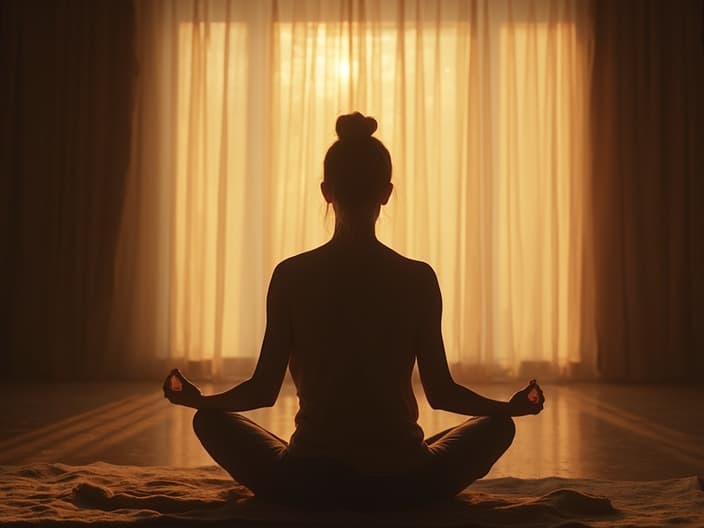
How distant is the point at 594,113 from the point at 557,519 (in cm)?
368

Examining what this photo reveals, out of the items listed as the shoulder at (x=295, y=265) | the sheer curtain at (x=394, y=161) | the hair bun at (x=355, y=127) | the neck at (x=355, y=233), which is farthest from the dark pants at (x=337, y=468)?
the sheer curtain at (x=394, y=161)

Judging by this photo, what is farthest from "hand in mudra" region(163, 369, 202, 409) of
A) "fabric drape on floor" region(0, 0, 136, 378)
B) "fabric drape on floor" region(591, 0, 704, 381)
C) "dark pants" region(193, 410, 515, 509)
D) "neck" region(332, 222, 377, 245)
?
"fabric drape on floor" region(591, 0, 704, 381)

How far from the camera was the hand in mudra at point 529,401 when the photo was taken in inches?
75.3

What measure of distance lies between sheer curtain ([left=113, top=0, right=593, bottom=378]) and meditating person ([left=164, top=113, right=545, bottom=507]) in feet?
10.9

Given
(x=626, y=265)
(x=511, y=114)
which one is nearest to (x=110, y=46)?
(x=511, y=114)

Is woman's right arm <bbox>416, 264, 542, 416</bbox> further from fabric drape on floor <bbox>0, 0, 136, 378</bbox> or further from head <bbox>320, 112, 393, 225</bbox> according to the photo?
fabric drape on floor <bbox>0, 0, 136, 378</bbox>

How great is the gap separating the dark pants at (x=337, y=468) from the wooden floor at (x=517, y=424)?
75 centimetres

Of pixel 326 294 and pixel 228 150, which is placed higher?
pixel 228 150

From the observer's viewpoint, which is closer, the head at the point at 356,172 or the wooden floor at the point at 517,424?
the head at the point at 356,172

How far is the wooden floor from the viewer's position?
9.91ft

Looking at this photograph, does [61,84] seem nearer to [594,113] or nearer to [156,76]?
[156,76]

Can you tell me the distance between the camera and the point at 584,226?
213 inches

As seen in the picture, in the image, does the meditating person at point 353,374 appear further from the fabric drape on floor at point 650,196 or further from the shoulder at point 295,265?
the fabric drape on floor at point 650,196

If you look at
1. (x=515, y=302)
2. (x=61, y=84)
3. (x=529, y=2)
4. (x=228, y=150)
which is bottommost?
(x=515, y=302)
